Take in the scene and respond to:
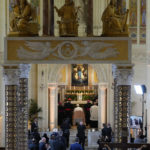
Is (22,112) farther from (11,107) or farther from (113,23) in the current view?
(113,23)

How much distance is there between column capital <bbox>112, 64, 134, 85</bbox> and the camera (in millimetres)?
13883

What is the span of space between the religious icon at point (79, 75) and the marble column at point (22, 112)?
13089mm

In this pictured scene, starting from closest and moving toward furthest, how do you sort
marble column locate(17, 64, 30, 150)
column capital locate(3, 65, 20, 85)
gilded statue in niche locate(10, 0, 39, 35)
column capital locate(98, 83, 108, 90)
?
column capital locate(3, 65, 20, 85)
gilded statue in niche locate(10, 0, 39, 35)
marble column locate(17, 64, 30, 150)
column capital locate(98, 83, 108, 90)

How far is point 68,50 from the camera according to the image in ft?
45.5

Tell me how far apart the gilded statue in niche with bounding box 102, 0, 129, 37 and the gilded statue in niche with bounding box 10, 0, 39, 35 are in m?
1.82

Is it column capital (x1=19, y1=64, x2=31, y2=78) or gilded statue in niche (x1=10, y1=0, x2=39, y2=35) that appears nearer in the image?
gilded statue in niche (x1=10, y1=0, x2=39, y2=35)

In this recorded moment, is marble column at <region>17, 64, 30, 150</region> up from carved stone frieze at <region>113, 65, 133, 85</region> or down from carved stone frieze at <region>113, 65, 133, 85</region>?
down

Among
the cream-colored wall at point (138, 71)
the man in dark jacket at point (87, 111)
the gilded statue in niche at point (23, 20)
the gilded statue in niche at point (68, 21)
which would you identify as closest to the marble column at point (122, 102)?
the gilded statue in niche at point (68, 21)

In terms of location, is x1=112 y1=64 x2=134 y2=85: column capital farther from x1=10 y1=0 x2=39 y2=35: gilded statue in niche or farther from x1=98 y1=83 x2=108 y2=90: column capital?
x1=98 y1=83 x2=108 y2=90: column capital

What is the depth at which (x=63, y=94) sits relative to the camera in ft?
93.0

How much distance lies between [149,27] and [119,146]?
772cm

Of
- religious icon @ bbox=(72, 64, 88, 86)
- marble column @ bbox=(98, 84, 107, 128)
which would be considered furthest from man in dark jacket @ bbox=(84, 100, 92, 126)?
marble column @ bbox=(98, 84, 107, 128)

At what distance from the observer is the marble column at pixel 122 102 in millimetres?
13922

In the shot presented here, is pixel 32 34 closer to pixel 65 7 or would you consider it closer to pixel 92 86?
pixel 65 7
